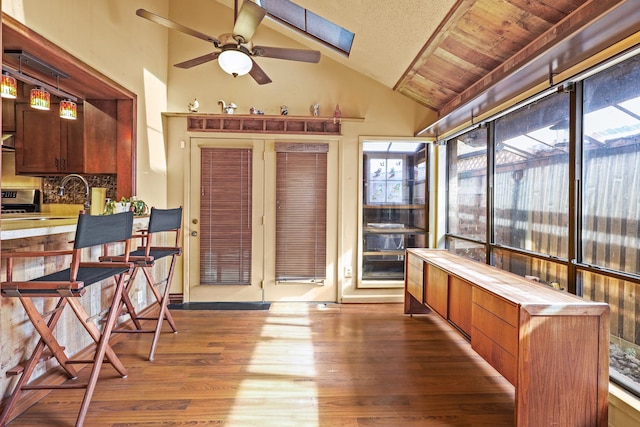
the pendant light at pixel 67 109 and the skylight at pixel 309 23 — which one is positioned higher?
the skylight at pixel 309 23

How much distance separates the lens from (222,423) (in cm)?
182

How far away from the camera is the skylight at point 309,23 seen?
355 centimetres

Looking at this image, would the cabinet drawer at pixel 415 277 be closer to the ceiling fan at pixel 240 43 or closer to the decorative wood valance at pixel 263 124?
the decorative wood valance at pixel 263 124

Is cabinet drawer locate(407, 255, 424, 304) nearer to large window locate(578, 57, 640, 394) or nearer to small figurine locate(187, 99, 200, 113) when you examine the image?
large window locate(578, 57, 640, 394)

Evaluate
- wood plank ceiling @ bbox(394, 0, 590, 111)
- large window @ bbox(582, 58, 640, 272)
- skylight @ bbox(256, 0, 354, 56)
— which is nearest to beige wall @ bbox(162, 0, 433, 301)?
skylight @ bbox(256, 0, 354, 56)

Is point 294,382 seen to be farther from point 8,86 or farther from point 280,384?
point 8,86

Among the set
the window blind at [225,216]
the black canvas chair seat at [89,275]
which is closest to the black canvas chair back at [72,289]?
the black canvas chair seat at [89,275]

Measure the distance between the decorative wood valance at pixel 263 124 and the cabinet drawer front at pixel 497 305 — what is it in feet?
8.50

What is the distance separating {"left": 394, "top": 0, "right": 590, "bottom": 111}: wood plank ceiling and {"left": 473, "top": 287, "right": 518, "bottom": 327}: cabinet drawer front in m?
1.82

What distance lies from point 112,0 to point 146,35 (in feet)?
1.71

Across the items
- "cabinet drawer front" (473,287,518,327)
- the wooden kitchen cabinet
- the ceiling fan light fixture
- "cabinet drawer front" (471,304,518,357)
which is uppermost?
the ceiling fan light fixture

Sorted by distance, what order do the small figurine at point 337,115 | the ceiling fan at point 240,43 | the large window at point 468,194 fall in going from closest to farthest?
the ceiling fan at point 240,43, the large window at point 468,194, the small figurine at point 337,115

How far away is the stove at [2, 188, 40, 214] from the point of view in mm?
3895

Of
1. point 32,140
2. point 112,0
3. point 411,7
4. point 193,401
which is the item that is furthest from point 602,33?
point 32,140
